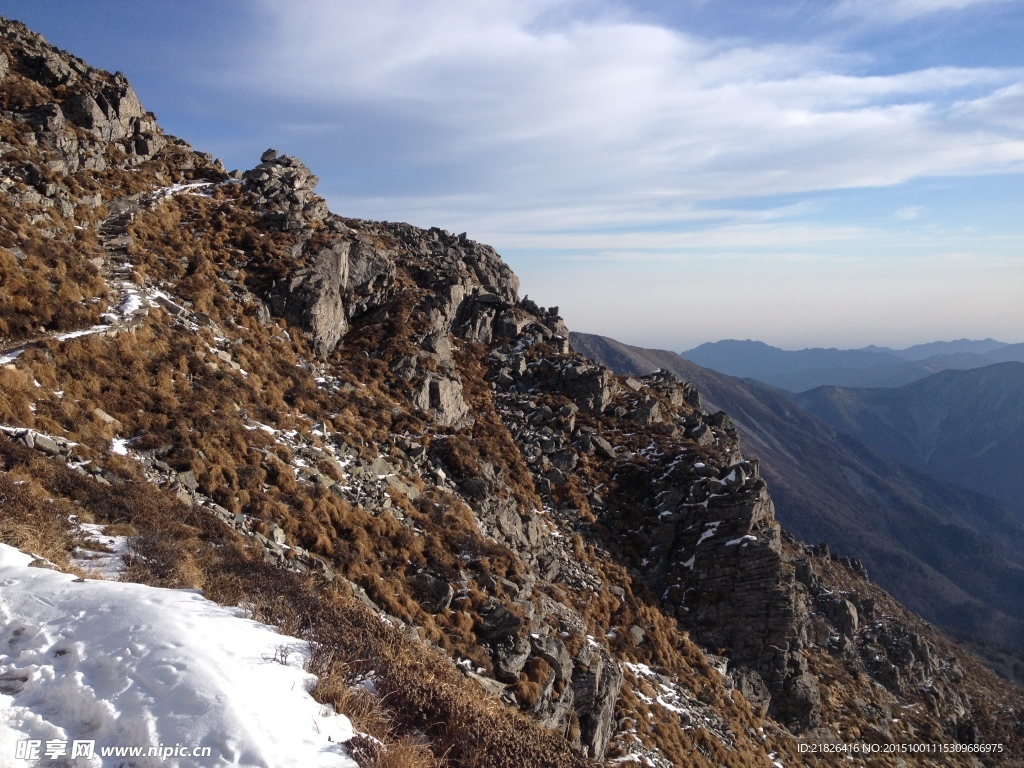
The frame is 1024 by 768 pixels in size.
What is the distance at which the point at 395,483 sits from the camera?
21.7m

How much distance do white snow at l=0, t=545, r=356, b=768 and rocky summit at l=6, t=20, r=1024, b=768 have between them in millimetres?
635

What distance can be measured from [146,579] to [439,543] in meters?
11.3

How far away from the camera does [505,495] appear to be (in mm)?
25672

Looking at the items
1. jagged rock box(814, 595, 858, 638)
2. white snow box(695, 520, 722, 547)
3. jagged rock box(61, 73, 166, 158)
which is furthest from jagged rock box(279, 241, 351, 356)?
jagged rock box(814, 595, 858, 638)

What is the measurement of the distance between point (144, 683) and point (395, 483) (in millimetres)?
15865

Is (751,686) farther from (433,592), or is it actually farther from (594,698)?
(433,592)

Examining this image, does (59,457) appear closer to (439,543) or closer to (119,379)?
(119,379)

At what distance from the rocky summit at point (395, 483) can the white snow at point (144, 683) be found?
635mm

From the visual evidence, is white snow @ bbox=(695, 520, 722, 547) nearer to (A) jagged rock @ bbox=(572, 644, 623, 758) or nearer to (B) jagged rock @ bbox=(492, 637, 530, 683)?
(A) jagged rock @ bbox=(572, 644, 623, 758)

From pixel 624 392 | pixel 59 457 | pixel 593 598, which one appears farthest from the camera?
pixel 624 392

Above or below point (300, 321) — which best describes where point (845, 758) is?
below

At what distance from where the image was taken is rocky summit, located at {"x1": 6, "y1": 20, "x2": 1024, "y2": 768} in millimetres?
10898

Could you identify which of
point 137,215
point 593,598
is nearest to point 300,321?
point 137,215

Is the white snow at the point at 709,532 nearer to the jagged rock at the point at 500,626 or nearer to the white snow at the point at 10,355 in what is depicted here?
the jagged rock at the point at 500,626
